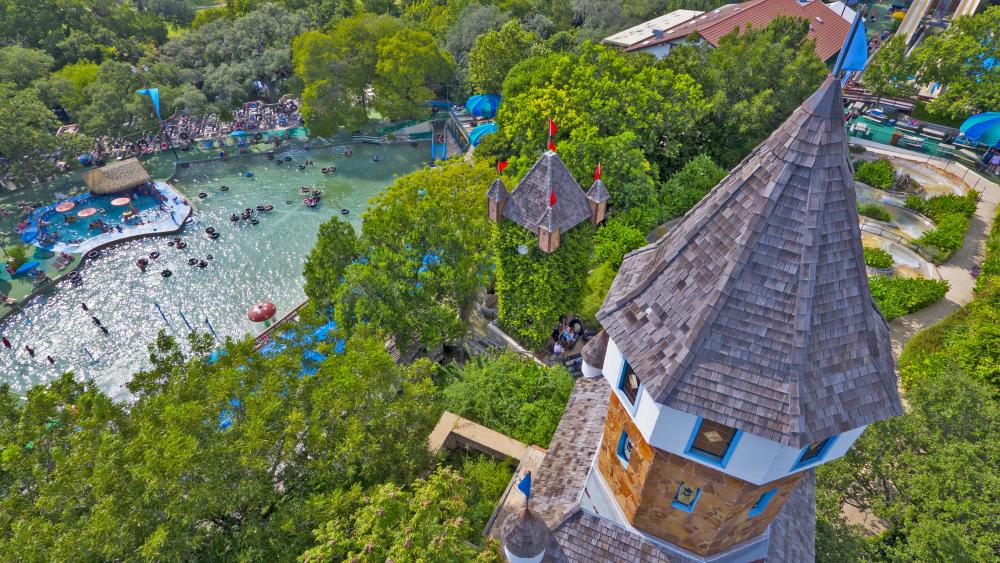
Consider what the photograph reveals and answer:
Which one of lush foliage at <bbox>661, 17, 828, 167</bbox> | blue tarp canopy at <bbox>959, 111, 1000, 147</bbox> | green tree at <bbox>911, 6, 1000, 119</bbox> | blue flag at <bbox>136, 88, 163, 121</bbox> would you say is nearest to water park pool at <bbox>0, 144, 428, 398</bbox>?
blue flag at <bbox>136, 88, 163, 121</bbox>

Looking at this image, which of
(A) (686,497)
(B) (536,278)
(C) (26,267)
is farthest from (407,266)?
(C) (26,267)

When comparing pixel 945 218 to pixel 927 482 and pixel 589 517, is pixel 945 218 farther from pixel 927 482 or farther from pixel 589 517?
pixel 589 517

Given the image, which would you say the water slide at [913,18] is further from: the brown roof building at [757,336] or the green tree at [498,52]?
the brown roof building at [757,336]

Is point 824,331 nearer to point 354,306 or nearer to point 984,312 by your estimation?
point 354,306

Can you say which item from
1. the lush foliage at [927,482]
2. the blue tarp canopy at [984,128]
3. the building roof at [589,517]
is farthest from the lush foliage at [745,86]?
the building roof at [589,517]

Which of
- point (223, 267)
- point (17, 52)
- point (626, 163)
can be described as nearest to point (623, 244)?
point (626, 163)

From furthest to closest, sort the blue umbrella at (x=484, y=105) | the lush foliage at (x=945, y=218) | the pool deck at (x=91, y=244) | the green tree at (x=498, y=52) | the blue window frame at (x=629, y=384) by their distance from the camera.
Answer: the blue umbrella at (x=484, y=105)
the green tree at (x=498, y=52)
the pool deck at (x=91, y=244)
the lush foliage at (x=945, y=218)
the blue window frame at (x=629, y=384)
